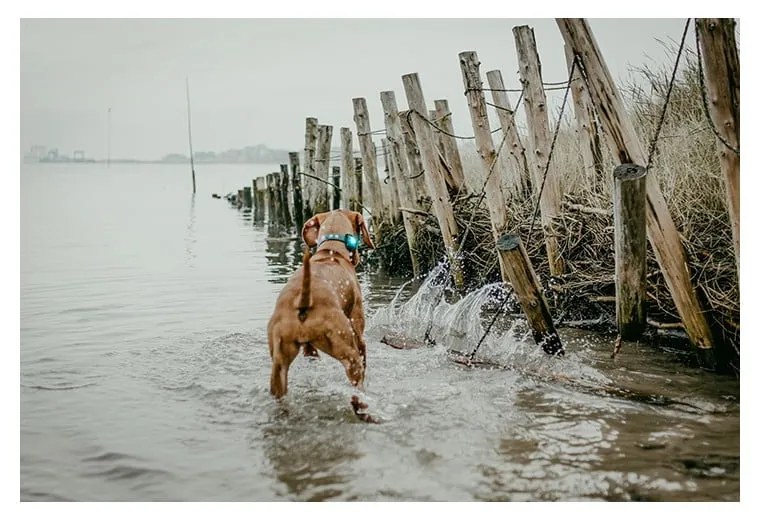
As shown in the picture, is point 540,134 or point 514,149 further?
point 514,149

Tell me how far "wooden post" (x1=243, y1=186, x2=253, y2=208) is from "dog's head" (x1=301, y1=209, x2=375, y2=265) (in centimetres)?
1729

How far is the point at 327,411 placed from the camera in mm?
4445

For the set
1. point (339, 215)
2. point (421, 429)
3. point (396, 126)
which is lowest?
point (421, 429)

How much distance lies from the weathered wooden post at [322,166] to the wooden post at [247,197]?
11.3 metres

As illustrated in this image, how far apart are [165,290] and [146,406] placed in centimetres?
372

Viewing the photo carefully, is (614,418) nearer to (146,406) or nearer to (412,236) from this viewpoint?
(146,406)

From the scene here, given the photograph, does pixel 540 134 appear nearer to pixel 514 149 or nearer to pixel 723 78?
pixel 514 149

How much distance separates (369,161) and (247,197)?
1347cm

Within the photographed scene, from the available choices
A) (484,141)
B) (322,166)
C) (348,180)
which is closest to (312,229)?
(484,141)
